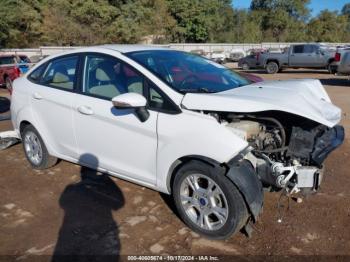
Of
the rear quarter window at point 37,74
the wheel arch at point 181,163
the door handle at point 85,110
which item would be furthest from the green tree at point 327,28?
the wheel arch at point 181,163

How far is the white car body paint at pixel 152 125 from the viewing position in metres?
3.40

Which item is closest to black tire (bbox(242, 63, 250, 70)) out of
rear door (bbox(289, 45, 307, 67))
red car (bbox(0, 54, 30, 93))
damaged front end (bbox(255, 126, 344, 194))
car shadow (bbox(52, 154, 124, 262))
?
rear door (bbox(289, 45, 307, 67))

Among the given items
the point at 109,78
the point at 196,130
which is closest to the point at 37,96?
the point at 109,78

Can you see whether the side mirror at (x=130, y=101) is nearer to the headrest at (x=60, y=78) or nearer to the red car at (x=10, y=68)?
the headrest at (x=60, y=78)

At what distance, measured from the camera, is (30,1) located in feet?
148

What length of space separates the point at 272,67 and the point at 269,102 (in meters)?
19.9

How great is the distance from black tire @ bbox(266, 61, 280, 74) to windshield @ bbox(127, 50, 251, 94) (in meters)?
18.3

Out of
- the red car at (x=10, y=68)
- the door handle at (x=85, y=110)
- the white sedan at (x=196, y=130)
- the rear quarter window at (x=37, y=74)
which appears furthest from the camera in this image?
the red car at (x=10, y=68)

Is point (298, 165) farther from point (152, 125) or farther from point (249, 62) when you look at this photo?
point (249, 62)

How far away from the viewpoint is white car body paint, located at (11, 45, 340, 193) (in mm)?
3396

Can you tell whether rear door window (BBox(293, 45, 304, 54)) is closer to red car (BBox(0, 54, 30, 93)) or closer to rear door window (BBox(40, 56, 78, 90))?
red car (BBox(0, 54, 30, 93))

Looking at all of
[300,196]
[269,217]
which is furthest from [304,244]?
[300,196]

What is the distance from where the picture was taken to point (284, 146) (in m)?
3.69

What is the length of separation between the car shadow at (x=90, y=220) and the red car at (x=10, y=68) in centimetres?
1242
